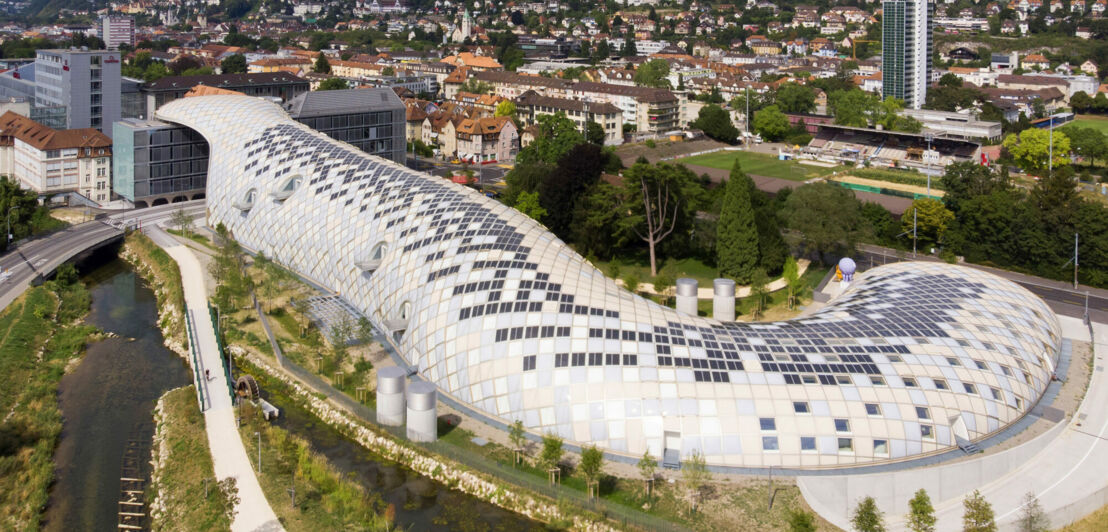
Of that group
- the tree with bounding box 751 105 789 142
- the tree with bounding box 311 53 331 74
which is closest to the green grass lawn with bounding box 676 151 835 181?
the tree with bounding box 751 105 789 142

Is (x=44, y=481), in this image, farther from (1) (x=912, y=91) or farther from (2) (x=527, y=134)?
(1) (x=912, y=91)

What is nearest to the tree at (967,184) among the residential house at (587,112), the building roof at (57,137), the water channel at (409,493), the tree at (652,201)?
the tree at (652,201)

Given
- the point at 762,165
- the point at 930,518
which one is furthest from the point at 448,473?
the point at 762,165

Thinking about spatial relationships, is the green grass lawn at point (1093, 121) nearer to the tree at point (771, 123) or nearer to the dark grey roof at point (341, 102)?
the tree at point (771, 123)

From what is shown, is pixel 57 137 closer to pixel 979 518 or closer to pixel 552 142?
pixel 552 142

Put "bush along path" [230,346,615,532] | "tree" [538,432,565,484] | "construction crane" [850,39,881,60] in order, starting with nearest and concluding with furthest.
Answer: "bush along path" [230,346,615,532], "tree" [538,432,565,484], "construction crane" [850,39,881,60]

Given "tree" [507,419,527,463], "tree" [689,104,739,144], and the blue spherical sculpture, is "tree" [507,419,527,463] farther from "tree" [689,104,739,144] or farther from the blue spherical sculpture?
"tree" [689,104,739,144]

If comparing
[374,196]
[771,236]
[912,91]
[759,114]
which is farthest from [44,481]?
[912,91]

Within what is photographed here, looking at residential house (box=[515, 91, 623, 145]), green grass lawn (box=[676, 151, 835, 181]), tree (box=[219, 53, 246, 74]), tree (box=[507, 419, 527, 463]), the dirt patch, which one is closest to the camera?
tree (box=[507, 419, 527, 463])
